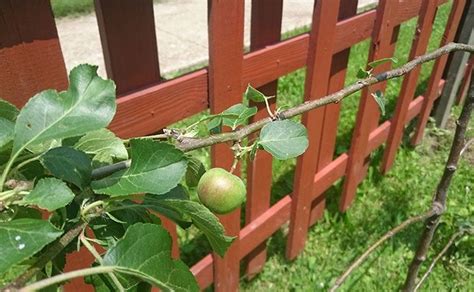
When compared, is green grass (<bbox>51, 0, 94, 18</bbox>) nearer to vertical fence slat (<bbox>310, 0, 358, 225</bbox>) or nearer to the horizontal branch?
vertical fence slat (<bbox>310, 0, 358, 225</bbox>)

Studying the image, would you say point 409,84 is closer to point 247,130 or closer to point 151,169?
point 247,130

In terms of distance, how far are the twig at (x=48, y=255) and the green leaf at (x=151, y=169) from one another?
2.0 inches

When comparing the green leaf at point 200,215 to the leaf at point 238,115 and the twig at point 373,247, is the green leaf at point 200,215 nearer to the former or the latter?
the leaf at point 238,115

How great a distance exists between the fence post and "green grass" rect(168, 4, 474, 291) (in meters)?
0.32

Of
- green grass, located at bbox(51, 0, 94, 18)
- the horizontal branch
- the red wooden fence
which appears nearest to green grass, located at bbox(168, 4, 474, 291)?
the red wooden fence

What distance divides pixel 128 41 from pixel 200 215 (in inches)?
31.8

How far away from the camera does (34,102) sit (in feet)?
1.65

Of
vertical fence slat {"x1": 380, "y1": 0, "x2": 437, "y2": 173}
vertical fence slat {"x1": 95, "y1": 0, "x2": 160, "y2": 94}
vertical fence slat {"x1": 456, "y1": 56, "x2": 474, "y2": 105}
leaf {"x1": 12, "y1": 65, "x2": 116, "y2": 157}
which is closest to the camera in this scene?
leaf {"x1": 12, "y1": 65, "x2": 116, "y2": 157}

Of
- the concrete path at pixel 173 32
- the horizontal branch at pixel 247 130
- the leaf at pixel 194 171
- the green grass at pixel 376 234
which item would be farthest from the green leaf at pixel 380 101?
the concrete path at pixel 173 32

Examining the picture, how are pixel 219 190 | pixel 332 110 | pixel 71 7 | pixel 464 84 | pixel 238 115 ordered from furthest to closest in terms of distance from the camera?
1. pixel 71 7
2. pixel 464 84
3. pixel 332 110
4. pixel 238 115
5. pixel 219 190

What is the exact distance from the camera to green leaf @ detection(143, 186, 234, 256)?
0.54 m

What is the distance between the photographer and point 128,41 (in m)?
1.23

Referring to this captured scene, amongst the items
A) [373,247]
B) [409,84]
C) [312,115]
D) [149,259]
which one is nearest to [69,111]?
[149,259]

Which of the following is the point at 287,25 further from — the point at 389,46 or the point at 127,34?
the point at 127,34
